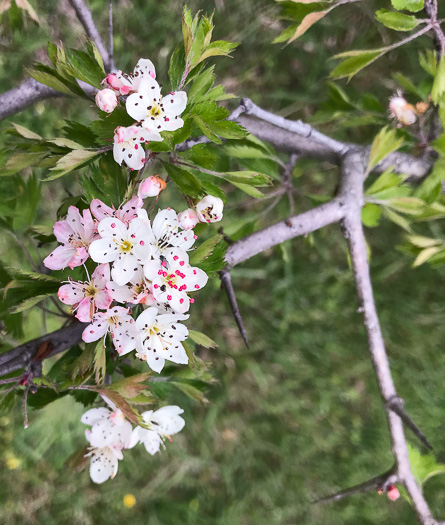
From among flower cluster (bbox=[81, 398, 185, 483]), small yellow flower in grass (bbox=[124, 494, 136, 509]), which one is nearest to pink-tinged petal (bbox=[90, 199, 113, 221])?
flower cluster (bbox=[81, 398, 185, 483])

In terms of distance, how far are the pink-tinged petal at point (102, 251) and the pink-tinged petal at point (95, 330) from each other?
0.40 feet

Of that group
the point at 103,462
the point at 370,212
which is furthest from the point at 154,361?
the point at 370,212

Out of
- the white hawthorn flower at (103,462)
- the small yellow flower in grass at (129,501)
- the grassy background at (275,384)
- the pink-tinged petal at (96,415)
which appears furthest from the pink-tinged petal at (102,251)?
the small yellow flower in grass at (129,501)

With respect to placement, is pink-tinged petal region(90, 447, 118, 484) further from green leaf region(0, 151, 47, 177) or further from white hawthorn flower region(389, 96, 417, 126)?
white hawthorn flower region(389, 96, 417, 126)

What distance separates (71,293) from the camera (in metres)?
0.81

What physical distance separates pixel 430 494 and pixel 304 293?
4.11 feet

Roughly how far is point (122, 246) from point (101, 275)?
2.9 inches

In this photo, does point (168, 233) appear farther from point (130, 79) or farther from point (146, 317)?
point (130, 79)

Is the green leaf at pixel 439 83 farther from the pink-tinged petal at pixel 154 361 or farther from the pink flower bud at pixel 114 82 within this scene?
the pink-tinged petal at pixel 154 361

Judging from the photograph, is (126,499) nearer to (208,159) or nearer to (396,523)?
(396,523)

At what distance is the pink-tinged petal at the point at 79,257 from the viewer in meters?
0.80

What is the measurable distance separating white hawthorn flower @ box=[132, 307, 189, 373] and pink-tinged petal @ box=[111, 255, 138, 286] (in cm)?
8

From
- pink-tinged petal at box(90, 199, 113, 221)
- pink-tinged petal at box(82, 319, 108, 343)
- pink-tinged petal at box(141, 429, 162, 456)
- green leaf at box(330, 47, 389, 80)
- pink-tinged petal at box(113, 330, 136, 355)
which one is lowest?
pink-tinged petal at box(141, 429, 162, 456)

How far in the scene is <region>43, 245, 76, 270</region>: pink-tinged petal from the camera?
847 mm
